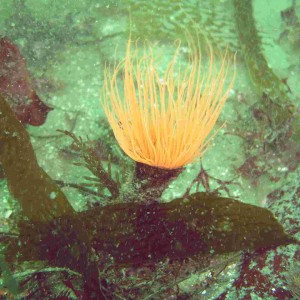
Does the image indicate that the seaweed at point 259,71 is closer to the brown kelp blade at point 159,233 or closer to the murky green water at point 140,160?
the murky green water at point 140,160

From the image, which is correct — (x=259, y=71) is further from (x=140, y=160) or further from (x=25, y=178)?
(x=25, y=178)

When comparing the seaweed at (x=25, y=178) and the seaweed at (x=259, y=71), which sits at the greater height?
the seaweed at (x=259, y=71)

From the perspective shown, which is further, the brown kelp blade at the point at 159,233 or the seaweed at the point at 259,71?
the seaweed at the point at 259,71

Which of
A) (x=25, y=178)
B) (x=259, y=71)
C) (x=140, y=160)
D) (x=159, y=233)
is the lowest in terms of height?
(x=159, y=233)

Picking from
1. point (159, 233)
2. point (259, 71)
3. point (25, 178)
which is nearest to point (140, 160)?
point (159, 233)

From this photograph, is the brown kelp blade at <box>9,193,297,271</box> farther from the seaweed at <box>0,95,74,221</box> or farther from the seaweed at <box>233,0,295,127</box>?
the seaweed at <box>233,0,295,127</box>

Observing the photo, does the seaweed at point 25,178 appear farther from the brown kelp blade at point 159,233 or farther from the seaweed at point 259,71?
the seaweed at point 259,71

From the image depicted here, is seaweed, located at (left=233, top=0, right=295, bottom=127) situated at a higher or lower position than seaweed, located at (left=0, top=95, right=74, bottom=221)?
higher

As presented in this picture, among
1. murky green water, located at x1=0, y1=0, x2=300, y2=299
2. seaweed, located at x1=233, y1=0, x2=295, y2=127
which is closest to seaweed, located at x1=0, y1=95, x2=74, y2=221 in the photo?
murky green water, located at x1=0, y1=0, x2=300, y2=299

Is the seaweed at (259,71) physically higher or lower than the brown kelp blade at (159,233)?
higher

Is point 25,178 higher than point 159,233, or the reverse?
point 25,178

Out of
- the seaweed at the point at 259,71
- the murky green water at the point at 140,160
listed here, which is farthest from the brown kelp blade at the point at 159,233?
the seaweed at the point at 259,71

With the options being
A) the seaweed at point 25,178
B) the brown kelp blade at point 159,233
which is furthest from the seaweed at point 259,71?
the seaweed at point 25,178

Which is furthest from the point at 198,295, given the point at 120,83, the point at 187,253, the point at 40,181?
the point at 120,83
